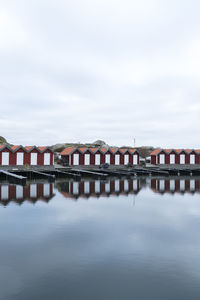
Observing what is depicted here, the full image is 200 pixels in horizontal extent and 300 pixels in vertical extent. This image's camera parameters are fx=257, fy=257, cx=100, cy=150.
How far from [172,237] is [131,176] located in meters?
41.3

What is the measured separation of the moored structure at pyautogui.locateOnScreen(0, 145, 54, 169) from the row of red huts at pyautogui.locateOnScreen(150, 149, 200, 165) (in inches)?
1308

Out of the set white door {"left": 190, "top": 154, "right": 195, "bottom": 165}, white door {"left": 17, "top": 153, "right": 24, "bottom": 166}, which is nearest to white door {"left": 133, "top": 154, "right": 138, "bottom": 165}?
white door {"left": 190, "top": 154, "right": 195, "bottom": 165}

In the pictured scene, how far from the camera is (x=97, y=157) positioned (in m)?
68.9

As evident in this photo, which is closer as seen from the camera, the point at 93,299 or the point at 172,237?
the point at 93,299

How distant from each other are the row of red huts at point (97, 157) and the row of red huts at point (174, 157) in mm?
8153

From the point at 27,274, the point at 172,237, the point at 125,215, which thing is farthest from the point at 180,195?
the point at 27,274

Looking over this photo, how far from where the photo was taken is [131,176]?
58.3m

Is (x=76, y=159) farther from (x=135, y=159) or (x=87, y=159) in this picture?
(x=135, y=159)


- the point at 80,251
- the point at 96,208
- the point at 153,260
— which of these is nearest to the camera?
the point at 153,260

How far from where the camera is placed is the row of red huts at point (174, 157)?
7725cm

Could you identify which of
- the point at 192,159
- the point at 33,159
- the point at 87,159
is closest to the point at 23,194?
the point at 33,159

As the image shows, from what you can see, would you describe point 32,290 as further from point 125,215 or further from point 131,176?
point 131,176

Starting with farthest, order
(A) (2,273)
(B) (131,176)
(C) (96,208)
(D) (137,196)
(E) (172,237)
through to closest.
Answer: (B) (131,176)
(D) (137,196)
(C) (96,208)
(E) (172,237)
(A) (2,273)

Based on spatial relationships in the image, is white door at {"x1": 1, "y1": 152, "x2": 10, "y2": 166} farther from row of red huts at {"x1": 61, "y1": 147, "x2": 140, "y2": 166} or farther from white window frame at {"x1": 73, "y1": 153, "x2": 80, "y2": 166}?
white window frame at {"x1": 73, "y1": 153, "x2": 80, "y2": 166}
